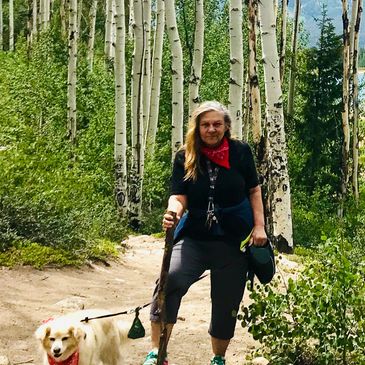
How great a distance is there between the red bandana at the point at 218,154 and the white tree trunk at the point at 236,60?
24.0ft

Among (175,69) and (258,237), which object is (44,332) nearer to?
(258,237)

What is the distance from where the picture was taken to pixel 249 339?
554 cm

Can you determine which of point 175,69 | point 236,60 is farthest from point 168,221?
point 175,69

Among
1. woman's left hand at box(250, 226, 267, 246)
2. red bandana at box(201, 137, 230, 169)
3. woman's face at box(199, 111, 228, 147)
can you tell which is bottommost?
woman's left hand at box(250, 226, 267, 246)

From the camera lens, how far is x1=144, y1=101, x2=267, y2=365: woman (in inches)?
156

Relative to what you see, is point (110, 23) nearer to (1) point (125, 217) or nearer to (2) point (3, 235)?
(1) point (125, 217)

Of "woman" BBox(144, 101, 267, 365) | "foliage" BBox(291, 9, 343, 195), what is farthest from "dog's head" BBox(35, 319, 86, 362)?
"foliage" BBox(291, 9, 343, 195)

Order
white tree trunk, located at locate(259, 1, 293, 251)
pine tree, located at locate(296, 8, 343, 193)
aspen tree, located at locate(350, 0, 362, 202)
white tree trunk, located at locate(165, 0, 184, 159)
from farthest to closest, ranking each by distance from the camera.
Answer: pine tree, located at locate(296, 8, 343, 193) < aspen tree, located at locate(350, 0, 362, 202) < white tree trunk, located at locate(165, 0, 184, 159) < white tree trunk, located at locate(259, 1, 293, 251)

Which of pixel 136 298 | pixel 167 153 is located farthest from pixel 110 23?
pixel 136 298

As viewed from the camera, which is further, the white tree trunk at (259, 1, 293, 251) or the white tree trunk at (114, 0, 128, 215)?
the white tree trunk at (114, 0, 128, 215)

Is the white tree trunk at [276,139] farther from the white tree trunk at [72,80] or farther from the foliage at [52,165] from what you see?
the white tree trunk at [72,80]

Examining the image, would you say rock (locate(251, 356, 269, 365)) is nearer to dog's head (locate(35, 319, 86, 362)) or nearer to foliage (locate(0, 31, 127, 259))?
dog's head (locate(35, 319, 86, 362))

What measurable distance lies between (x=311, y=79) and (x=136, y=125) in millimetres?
11245

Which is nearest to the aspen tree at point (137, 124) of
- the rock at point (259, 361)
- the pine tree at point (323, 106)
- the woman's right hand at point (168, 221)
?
the pine tree at point (323, 106)
